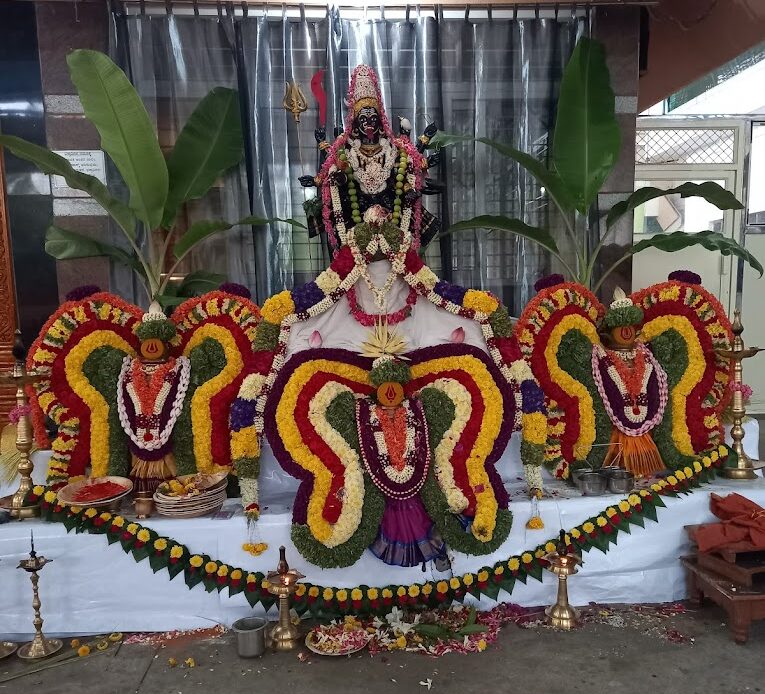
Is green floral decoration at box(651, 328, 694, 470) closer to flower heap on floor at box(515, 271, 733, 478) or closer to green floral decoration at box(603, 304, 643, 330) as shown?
flower heap on floor at box(515, 271, 733, 478)

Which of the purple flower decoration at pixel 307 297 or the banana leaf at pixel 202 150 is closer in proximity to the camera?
the purple flower decoration at pixel 307 297

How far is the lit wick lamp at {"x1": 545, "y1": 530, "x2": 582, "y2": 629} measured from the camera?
114 inches

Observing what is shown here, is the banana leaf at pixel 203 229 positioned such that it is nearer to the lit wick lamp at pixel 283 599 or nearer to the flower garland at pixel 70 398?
the flower garland at pixel 70 398

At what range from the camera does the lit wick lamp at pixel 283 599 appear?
9.10 ft

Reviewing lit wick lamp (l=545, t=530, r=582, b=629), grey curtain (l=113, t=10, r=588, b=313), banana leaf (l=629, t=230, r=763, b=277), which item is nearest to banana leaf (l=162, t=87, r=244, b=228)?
grey curtain (l=113, t=10, r=588, b=313)

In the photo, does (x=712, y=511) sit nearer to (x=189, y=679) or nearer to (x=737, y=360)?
(x=737, y=360)

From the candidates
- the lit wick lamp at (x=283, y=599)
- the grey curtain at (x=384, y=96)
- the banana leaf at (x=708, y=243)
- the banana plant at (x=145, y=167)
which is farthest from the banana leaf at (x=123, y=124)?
the banana leaf at (x=708, y=243)

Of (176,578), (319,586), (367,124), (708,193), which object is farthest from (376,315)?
(708,193)

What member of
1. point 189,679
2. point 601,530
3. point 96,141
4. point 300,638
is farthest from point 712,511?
point 96,141

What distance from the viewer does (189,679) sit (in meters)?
2.63

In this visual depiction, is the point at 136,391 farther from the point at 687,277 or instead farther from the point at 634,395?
the point at 687,277

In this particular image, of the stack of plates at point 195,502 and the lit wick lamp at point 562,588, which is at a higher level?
the stack of plates at point 195,502

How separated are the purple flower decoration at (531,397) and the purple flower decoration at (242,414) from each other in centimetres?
145

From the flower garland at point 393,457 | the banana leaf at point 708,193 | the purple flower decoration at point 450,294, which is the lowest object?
the flower garland at point 393,457
